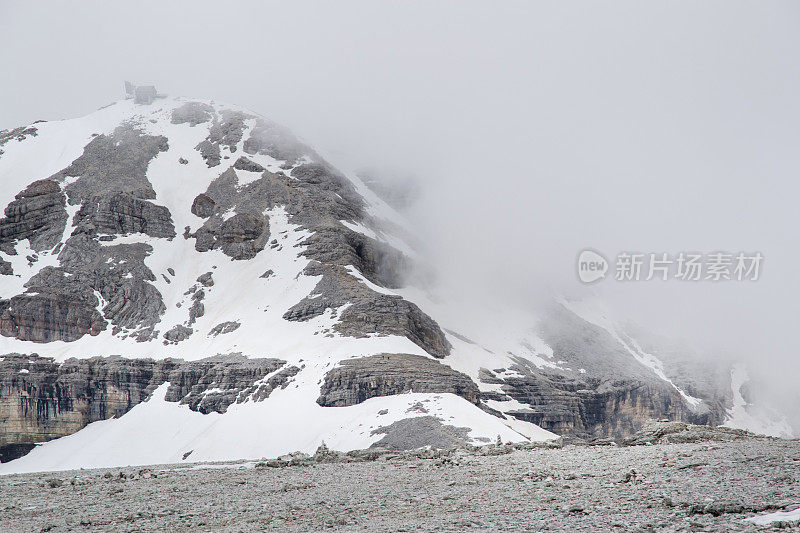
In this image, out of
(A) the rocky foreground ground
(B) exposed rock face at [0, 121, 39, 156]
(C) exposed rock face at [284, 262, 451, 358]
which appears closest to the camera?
(A) the rocky foreground ground

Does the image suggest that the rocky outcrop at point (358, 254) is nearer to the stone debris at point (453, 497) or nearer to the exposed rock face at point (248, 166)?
the exposed rock face at point (248, 166)

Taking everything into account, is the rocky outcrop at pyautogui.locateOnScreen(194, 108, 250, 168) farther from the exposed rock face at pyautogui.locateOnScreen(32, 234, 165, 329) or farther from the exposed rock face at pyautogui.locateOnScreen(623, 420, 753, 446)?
the exposed rock face at pyautogui.locateOnScreen(623, 420, 753, 446)

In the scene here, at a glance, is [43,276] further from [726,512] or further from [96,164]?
[726,512]

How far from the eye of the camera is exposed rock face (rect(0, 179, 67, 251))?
489 feet

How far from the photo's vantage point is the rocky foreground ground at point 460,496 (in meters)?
17.0

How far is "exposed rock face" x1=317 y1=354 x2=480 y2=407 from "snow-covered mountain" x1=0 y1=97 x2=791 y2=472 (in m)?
0.27

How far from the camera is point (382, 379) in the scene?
92812 millimetres

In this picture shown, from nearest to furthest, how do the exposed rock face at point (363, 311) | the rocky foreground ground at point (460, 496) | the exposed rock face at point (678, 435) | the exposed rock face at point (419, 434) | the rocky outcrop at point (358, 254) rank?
the rocky foreground ground at point (460, 496)
the exposed rock face at point (678, 435)
the exposed rock face at point (419, 434)
the exposed rock face at point (363, 311)
the rocky outcrop at point (358, 254)

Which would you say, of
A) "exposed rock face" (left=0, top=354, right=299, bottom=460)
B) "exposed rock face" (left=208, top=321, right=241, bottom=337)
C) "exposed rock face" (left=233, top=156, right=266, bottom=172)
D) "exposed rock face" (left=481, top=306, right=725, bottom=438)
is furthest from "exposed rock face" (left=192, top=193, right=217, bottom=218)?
"exposed rock face" (left=481, top=306, right=725, bottom=438)

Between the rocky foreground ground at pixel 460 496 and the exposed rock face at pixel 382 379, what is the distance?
53.3 metres

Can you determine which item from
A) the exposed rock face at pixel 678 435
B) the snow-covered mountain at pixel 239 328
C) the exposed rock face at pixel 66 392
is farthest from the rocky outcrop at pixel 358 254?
the exposed rock face at pixel 678 435

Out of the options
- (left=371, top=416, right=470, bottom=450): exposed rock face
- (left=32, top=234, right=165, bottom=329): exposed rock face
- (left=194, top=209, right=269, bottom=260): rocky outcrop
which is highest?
(left=194, top=209, right=269, bottom=260): rocky outcrop

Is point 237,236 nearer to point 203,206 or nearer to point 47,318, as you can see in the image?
point 203,206

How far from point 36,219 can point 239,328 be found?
62634 millimetres
